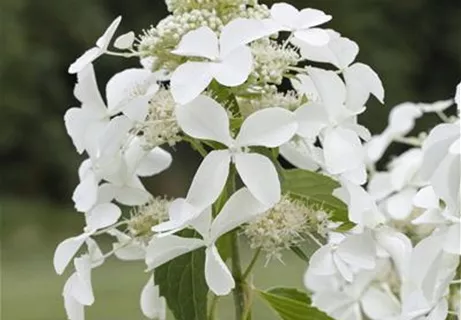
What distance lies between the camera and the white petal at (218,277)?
0.61 metres

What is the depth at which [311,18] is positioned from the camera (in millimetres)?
655

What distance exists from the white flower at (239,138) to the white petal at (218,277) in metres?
0.03

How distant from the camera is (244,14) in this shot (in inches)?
25.7

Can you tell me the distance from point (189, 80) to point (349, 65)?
0.34 feet

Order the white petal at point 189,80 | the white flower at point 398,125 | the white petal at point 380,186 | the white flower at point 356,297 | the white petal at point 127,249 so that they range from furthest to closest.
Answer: the white flower at point 398,125
the white petal at point 380,186
the white flower at point 356,297
the white petal at point 127,249
the white petal at point 189,80

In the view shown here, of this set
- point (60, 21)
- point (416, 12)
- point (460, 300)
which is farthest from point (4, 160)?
point (460, 300)

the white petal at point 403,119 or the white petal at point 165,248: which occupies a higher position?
the white petal at point 165,248

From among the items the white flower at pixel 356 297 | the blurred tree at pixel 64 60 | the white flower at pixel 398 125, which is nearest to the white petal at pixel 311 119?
the white flower at pixel 356 297

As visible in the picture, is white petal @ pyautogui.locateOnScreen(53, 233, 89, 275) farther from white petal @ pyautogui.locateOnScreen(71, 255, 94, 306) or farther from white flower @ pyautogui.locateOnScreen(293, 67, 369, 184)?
white flower @ pyautogui.locateOnScreen(293, 67, 369, 184)

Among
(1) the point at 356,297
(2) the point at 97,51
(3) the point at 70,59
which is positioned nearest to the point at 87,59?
(2) the point at 97,51

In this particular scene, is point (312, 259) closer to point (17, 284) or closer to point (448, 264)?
point (448, 264)

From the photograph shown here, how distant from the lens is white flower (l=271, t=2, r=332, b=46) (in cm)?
64

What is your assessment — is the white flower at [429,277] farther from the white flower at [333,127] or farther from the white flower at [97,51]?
the white flower at [97,51]

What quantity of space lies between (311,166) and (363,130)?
0.17 ft
